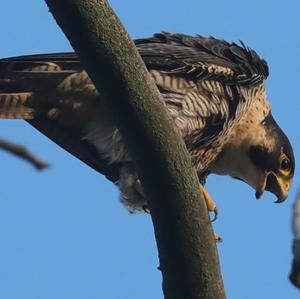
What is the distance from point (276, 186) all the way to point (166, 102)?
1.88m

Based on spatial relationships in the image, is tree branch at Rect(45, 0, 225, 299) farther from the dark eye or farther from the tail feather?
the dark eye

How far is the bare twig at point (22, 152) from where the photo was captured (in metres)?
1.27

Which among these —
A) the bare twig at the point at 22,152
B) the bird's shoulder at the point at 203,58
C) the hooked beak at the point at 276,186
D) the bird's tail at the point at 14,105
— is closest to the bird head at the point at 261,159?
the hooked beak at the point at 276,186

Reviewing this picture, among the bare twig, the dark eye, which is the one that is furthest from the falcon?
the bare twig

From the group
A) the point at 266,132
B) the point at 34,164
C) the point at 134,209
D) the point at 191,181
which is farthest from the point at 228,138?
the point at 34,164

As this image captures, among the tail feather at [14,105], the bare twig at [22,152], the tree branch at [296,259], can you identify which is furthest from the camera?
the tail feather at [14,105]

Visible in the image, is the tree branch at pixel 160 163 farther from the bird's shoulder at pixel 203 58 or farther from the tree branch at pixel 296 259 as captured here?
the bird's shoulder at pixel 203 58

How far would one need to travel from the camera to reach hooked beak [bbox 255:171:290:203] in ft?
21.8

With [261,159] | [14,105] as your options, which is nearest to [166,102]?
[14,105]

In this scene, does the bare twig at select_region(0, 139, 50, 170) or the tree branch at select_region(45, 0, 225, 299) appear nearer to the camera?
the bare twig at select_region(0, 139, 50, 170)

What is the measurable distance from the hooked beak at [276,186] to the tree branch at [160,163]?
12.4 feet

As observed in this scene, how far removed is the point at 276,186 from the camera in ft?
22.0

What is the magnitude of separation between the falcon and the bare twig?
3.31m

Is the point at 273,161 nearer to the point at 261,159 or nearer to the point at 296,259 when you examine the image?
the point at 261,159
